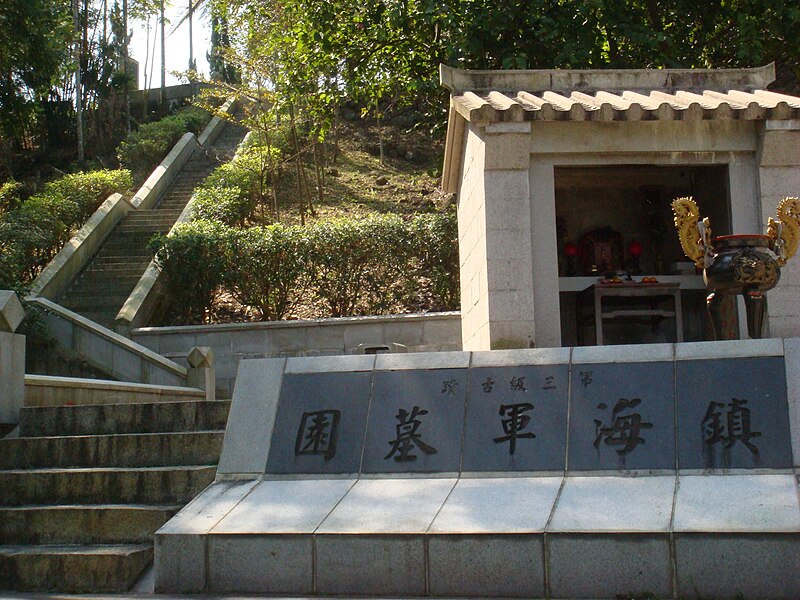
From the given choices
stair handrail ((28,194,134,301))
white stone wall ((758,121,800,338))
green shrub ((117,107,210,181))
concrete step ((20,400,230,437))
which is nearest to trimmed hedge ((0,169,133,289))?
stair handrail ((28,194,134,301))

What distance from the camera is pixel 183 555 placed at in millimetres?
5992

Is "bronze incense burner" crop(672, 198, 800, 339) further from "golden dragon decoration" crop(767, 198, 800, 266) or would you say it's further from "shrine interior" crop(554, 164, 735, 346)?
"shrine interior" crop(554, 164, 735, 346)

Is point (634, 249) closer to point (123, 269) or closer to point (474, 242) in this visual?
point (474, 242)

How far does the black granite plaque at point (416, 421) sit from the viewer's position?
650 centimetres

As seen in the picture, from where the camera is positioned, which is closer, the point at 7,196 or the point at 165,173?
the point at 7,196

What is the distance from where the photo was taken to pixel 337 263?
15.7 m

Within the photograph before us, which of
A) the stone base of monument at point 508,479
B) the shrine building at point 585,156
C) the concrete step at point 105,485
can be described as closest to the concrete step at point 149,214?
the shrine building at point 585,156

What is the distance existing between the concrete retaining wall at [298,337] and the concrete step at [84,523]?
758 cm

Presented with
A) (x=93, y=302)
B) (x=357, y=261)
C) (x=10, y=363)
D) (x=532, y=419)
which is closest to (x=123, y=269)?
(x=93, y=302)

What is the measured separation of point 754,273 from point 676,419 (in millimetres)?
1680

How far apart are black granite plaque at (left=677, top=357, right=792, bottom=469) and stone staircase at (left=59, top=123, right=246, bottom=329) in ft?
38.8

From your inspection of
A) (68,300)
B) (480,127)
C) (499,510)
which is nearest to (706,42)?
(480,127)

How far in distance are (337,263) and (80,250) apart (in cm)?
584

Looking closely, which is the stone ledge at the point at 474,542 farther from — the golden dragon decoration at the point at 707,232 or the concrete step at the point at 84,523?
the golden dragon decoration at the point at 707,232
